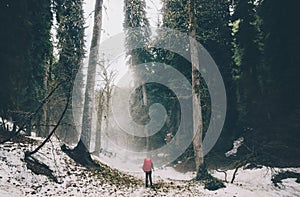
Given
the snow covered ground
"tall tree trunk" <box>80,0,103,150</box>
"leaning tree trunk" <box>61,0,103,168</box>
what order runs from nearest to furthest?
the snow covered ground
"leaning tree trunk" <box>61,0,103,168</box>
"tall tree trunk" <box>80,0,103,150</box>

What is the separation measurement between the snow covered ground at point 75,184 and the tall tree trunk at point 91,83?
1.43 metres

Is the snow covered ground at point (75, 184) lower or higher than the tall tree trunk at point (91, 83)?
lower

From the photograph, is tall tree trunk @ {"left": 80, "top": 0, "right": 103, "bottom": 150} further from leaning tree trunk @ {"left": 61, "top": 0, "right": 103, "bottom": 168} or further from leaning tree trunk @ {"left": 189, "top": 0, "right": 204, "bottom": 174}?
leaning tree trunk @ {"left": 189, "top": 0, "right": 204, "bottom": 174}

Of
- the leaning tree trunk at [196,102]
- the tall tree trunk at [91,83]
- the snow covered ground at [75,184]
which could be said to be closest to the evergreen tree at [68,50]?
the tall tree trunk at [91,83]

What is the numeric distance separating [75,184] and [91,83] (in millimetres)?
5010

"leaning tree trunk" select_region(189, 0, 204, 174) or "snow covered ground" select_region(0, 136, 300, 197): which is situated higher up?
"leaning tree trunk" select_region(189, 0, 204, 174)

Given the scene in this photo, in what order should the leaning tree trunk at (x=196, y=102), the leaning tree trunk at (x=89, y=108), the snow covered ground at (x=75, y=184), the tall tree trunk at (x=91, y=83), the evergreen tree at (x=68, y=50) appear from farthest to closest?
the leaning tree trunk at (x=196, y=102)
the tall tree trunk at (x=91, y=83)
the leaning tree trunk at (x=89, y=108)
the evergreen tree at (x=68, y=50)
the snow covered ground at (x=75, y=184)

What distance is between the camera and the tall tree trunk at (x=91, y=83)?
11172 mm

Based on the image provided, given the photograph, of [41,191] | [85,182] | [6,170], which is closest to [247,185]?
[85,182]

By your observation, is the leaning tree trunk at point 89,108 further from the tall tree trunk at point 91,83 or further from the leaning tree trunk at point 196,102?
the leaning tree trunk at point 196,102

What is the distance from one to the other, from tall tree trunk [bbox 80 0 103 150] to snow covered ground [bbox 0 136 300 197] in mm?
1428

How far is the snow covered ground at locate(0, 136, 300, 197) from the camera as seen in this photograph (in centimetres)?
715

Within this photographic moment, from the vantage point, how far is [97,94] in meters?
33.2

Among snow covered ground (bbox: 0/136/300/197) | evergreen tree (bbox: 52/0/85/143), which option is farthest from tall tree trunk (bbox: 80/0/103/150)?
snow covered ground (bbox: 0/136/300/197)
